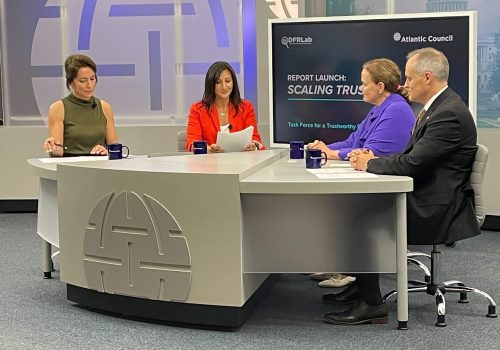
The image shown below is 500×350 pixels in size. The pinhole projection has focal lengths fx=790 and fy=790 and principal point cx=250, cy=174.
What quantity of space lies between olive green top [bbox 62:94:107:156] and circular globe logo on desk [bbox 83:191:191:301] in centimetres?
141

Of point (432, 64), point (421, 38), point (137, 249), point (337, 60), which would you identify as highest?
point (421, 38)

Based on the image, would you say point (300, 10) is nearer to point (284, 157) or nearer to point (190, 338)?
point (284, 157)

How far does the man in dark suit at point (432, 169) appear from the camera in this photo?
12.7ft

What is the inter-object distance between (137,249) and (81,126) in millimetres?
1740

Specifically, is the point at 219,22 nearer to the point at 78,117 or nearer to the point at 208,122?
the point at 208,122

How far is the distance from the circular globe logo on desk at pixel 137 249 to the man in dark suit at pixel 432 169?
0.85m

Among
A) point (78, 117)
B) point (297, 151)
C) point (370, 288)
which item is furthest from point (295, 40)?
point (370, 288)

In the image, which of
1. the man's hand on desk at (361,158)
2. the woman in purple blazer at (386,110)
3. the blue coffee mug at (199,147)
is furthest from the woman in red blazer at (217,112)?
the man's hand on desk at (361,158)

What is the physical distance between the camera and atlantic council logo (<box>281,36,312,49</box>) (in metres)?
5.91

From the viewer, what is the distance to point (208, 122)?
5656 millimetres

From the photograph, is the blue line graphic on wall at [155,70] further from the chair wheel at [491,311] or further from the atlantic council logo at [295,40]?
the chair wheel at [491,311]

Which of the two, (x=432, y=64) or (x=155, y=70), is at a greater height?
(x=155, y=70)

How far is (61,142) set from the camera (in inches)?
210

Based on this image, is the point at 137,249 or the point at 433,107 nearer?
the point at 137,249
